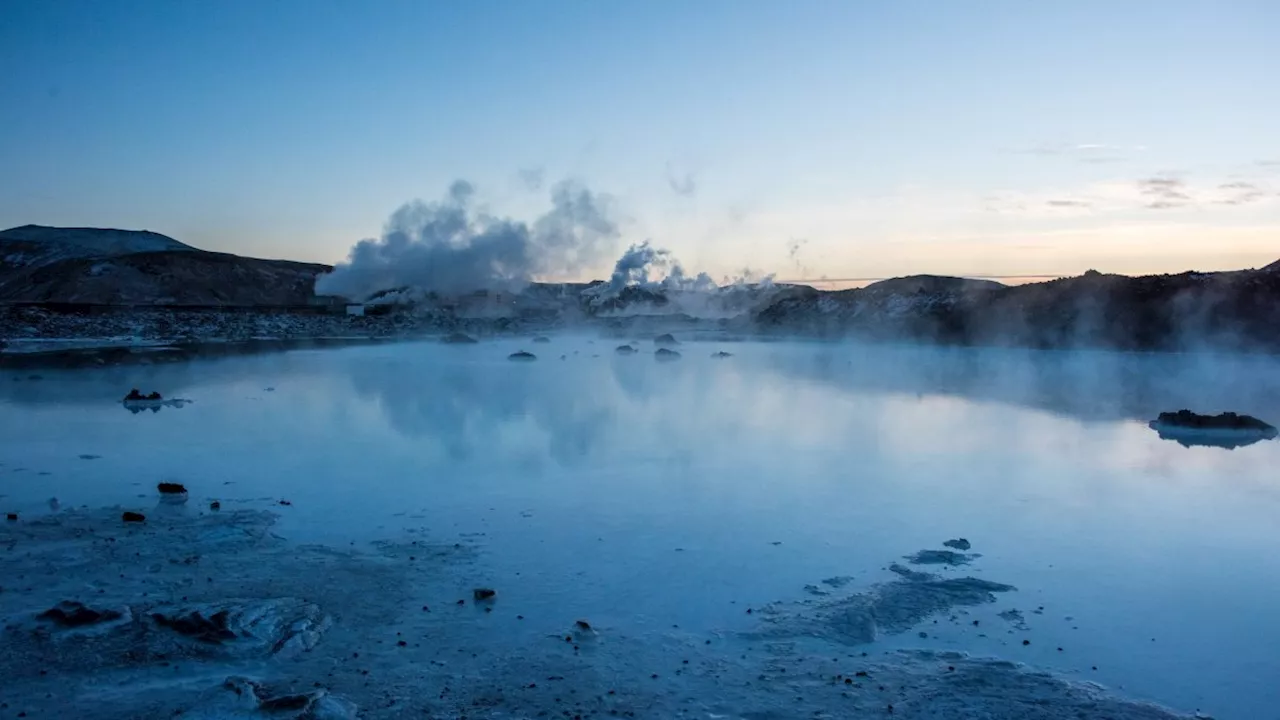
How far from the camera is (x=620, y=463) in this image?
10.5 meters

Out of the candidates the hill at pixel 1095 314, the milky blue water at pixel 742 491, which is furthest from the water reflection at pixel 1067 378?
the hill at pixel 1095 314

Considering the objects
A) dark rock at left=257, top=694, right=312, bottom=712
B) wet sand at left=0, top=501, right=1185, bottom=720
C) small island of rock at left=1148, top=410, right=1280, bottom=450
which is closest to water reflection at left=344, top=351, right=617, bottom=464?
wet sand at left=0, top=501, right=1185, bottom=720

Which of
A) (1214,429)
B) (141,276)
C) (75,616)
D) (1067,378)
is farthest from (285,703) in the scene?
(141,276)

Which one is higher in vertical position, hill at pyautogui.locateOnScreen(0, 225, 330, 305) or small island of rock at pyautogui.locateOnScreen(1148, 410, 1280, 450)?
hill at pyautogui.locateOnScreen(0, 225, 330, 305)

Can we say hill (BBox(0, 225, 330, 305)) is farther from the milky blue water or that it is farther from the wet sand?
the wet sand

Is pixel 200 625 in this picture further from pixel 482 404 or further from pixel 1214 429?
pixel 1214 429

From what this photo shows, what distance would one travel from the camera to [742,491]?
354 inches

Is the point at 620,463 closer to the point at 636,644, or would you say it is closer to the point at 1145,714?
the point at 636,644

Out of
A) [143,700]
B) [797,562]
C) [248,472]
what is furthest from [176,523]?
[797,562]

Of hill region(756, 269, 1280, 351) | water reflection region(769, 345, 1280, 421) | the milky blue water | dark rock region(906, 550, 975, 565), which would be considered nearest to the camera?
the milky blue water

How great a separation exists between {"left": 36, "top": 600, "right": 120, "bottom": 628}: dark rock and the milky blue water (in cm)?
190

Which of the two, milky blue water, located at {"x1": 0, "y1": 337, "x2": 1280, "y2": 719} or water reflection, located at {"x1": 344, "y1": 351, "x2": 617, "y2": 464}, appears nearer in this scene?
milky blue water, located at {"x1": 0, "y1": 337, "x2": 1280, "y2": 719}

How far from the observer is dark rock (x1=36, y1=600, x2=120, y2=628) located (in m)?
4.97

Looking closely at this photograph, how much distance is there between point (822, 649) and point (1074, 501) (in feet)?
17.6
